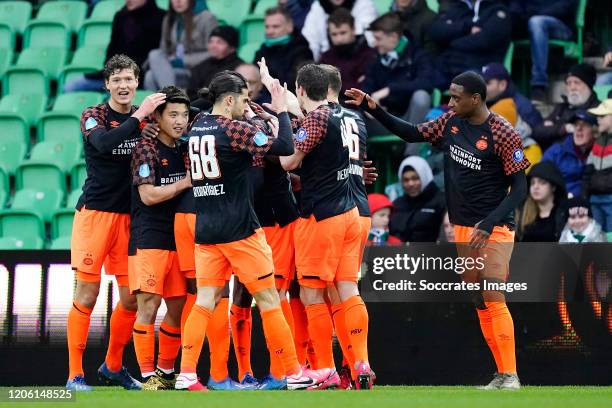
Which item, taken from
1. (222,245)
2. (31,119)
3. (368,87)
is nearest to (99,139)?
(222,245)

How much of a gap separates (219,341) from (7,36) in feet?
28.7

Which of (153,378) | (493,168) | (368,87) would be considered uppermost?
(368,87)

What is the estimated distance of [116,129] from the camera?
32.4 feet

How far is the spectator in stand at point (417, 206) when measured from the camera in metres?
13.3

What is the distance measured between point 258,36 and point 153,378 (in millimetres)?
7242

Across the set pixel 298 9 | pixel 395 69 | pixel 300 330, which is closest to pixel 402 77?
pixel 395 69

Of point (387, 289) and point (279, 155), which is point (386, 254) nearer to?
point (387, 289)

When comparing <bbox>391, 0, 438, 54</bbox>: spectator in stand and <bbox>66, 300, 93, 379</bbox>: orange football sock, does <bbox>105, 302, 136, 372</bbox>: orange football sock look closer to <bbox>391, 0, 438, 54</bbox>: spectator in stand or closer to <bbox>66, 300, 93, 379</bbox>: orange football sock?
<bbox>66, 300, 93, 379</bbox>: orange football sock

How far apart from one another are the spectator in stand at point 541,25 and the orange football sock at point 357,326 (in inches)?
227

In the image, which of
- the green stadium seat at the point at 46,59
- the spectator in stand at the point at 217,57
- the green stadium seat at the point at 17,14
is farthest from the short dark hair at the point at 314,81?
the green stadium seat at the point at 17,14

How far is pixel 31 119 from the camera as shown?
16375 millimetres

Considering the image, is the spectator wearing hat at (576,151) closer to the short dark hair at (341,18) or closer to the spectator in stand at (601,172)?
the spectator in stand at (601,172)

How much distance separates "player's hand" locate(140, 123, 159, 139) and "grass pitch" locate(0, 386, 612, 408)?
2004mm

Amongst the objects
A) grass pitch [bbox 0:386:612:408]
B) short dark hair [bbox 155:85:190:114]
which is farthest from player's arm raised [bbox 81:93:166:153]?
grass pitch [bbox 0:386:612:408]
